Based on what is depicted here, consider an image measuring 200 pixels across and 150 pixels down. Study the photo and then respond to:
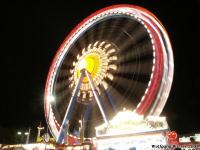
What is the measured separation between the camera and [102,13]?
829 inches

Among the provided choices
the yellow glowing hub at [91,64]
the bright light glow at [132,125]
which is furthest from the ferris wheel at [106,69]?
the bright light glow at [132,125]

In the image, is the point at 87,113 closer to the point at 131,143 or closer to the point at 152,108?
the point at 152,108

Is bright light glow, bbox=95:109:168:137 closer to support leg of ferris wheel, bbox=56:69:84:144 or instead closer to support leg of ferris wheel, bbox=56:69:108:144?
support leg of ferris wheel, bbox=56:69:108:144

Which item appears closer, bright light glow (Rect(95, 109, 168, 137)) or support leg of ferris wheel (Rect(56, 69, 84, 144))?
bright light glow (Rect(95, 109, 168, 137))

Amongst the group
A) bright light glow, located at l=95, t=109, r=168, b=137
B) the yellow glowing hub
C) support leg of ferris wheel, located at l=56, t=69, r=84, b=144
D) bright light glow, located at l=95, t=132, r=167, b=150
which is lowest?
bright light glow, located at l=95, t=132, r=167, b=150

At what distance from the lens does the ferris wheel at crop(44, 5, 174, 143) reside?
1775cm

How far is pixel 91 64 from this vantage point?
72.3ft

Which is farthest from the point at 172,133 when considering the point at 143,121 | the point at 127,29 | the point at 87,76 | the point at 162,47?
the point at 127,29

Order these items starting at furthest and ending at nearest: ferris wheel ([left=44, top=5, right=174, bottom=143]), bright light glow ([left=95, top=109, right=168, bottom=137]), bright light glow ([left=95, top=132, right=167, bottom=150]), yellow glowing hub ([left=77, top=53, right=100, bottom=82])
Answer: yellow glowing hub ([left=77, top=53, right=100, bottom=82])
ferris wheel ([left=44, top=5, right=174, bottom=143])
bright light glow ([left=95, top=109, right=168, bottom=137])
bright light glow ([left=95, top=132, right=167, bottom=150])

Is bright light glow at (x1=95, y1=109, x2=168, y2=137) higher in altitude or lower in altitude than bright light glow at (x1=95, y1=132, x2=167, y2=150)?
higher

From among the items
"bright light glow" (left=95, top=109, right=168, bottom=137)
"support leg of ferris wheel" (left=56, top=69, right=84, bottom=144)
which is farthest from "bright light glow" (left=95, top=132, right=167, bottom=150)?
"support leg of ferris wheel" (left=56, top=69, right=84, bottom=144)

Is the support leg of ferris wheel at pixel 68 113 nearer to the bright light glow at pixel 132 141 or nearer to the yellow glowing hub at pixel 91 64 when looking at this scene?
the yellow glowing hub at pixel 91 64

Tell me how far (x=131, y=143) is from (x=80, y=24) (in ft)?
43.7

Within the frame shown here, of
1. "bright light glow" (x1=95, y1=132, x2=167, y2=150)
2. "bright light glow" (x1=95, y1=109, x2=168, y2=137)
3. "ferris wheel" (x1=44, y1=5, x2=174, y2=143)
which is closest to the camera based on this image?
"bright light glow" (x1=95, y1=132, x2=167, y2=150)
